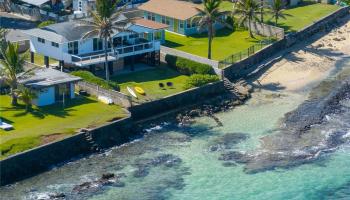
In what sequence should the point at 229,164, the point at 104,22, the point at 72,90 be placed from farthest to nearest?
the point at 104,22, the point at 72,90, the point at 229,164

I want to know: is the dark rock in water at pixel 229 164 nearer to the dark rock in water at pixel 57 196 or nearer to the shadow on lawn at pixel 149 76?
the dark rock in water at pixel 57 196

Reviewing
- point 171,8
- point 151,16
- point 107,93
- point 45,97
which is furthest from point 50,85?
point 171,8

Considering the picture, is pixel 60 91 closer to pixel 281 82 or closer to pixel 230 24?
pixel 281 82

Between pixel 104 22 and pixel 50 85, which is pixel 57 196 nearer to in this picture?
pixel 50 85

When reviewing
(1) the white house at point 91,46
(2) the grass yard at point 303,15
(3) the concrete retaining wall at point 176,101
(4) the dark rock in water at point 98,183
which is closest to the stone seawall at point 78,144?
(3) the concrete retaining wall at point 176,101

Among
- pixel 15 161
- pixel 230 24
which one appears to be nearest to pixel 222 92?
pixel 230 24

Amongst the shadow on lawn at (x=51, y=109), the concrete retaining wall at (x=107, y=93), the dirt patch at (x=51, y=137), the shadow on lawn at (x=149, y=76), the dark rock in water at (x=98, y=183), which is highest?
the concrete retaining wall at (x=107, y=93)
